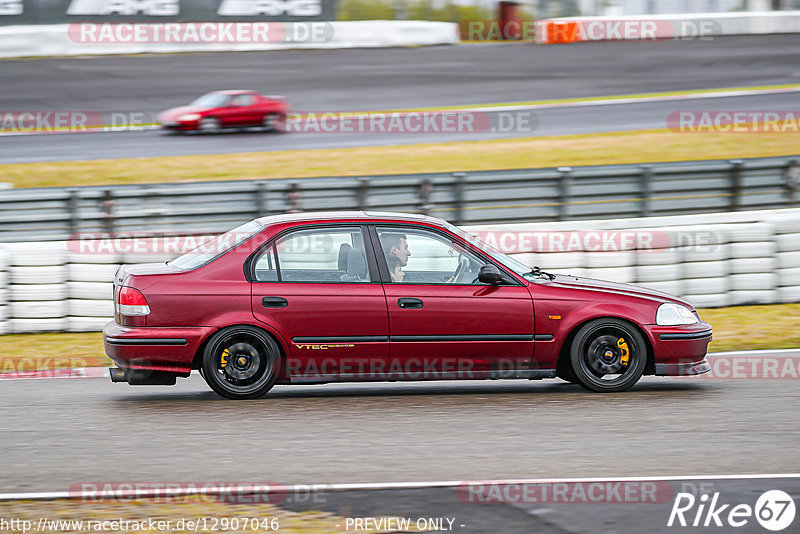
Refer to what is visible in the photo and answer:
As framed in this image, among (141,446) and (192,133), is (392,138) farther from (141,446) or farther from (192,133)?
(141,446)

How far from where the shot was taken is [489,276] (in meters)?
7.82

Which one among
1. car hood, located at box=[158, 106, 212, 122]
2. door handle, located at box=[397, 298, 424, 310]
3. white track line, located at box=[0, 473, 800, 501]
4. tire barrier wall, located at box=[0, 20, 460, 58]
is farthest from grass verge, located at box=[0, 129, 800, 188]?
white track line, located at box=[0, 473, 800, 501]

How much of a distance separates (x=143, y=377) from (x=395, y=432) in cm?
214

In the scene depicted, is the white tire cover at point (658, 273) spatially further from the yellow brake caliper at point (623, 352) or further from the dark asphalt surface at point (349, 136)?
the dark asphalt surface at point (349, 136)

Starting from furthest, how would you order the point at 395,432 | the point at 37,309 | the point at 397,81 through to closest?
the point at 397,81
the point at 37,309
the point at 395,432

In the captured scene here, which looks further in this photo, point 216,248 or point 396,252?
point 216,248

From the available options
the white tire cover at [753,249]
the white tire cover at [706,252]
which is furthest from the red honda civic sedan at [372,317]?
the white tire cover at [753,249]

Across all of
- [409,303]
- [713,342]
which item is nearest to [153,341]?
[409,303]

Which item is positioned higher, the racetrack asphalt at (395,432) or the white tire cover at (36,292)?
the white tire cover at (36,292)

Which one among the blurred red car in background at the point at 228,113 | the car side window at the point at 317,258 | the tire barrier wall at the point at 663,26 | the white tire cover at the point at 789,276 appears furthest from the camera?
the tire barrier wall at the point at 663,26

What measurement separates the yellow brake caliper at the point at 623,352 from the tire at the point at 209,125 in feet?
62.2

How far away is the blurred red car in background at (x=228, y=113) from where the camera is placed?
25.3 m

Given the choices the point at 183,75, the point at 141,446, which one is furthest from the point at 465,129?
the point at 141,446

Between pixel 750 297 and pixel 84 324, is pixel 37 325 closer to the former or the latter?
pixel 84 324
